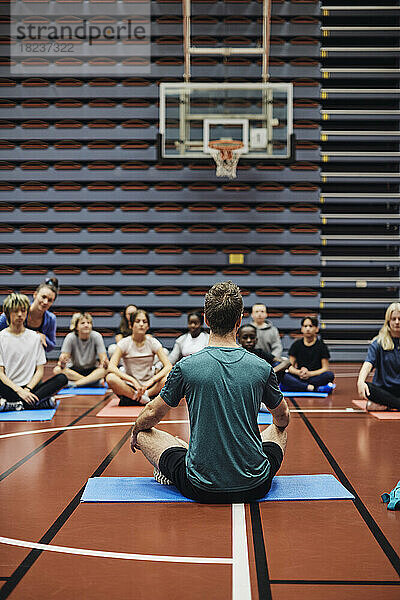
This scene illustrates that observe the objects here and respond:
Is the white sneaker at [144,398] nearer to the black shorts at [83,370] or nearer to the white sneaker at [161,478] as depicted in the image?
the black shorts at [83,370]

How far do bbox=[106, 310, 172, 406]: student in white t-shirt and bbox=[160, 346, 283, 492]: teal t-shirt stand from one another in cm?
314

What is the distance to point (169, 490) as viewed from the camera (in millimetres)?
3676

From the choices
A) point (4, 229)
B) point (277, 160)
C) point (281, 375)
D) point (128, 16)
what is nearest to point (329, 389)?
point (281, 375)

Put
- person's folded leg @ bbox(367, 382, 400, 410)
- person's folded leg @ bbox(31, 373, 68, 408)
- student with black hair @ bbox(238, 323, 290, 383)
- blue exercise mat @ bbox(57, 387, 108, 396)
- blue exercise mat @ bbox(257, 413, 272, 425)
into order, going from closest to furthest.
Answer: blue exercise mat @ bbox(257, 413, 272, 425) → person's folded leg @ bbox(367, 382, 400, 410) → person's folded leg @ bbox(31, 373, 68, 408) → student with black hair @ bbox(238, 323, 290, 383) → blue exercise mat @ bbox(57, 387, 108, 396)

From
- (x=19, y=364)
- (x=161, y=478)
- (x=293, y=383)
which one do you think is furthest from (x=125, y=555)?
(x=293, y=383)

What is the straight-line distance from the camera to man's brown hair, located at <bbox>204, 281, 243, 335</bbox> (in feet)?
11.0

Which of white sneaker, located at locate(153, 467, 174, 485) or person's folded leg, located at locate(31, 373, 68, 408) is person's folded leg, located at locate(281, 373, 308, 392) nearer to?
person's folded leg, located at locate(31, 373, 68, 408)

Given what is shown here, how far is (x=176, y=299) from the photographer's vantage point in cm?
1186

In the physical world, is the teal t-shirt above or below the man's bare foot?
above

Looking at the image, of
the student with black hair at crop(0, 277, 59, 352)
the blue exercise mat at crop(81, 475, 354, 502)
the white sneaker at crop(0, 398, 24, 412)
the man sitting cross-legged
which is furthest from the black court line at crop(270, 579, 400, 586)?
the student with black hair at crop(0, 277, 59, 352)

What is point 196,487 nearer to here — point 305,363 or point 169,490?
point 169,490

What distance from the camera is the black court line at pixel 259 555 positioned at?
2379mm

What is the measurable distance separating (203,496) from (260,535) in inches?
19.6

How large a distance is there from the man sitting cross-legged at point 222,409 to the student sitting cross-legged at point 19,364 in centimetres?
305
